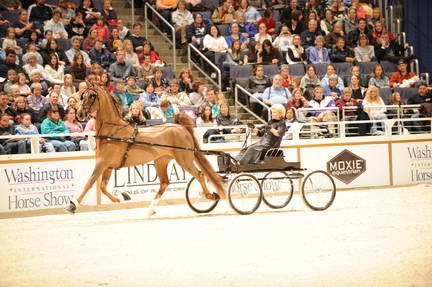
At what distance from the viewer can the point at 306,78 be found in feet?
57.3

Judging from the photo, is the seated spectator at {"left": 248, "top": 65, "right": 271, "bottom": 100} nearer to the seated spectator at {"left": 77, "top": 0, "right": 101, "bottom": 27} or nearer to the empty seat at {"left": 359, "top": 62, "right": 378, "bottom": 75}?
the empty seat at {"left": 359, "top": 62, "right": 378, "bottom": 75}

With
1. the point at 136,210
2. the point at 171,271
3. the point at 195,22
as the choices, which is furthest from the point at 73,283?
the point at 195,22

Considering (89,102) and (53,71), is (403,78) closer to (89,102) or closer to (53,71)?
(53,71)

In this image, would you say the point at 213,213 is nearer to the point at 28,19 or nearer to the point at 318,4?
the point at 28,19

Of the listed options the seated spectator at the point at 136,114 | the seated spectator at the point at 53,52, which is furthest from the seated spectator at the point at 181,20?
the seated spectator at the point at 136,114

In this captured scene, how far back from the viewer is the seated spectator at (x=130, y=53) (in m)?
16.5

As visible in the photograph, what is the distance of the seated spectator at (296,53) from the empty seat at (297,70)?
0.29 metres

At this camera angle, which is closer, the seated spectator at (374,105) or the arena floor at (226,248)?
the arena floor at (226,248)

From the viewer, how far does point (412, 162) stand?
16.0 meters

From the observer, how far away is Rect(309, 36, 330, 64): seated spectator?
1886cm

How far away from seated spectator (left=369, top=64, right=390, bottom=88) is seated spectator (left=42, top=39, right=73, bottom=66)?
7.53m

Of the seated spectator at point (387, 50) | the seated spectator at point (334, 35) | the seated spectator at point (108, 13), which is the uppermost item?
the seated spectator at point (108, 13)

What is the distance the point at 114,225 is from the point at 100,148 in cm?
127

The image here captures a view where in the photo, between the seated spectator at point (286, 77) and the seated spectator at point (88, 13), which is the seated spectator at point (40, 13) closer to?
the seated spectator at point (88, 13)
